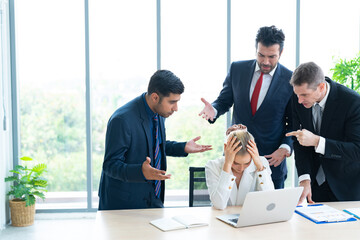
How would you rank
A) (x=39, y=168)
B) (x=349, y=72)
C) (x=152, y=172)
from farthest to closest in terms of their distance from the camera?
(x=39, y=168) → (x=349, y=72) → (x=152, y=172)

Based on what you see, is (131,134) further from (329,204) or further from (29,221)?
(29,221)

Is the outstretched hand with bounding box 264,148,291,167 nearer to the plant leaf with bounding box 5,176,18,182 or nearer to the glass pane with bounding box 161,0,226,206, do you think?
the glass pane with bounding box 161,0,226,206

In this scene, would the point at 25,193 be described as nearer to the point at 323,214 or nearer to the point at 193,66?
the point at 193,66

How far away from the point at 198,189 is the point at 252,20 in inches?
112

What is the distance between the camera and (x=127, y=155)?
263cm

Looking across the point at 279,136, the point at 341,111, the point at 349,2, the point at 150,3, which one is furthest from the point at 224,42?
the point at 341,111

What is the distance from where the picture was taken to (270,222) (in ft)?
7.48

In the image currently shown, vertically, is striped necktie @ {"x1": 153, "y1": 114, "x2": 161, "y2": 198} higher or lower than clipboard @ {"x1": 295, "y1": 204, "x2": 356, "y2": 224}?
higher

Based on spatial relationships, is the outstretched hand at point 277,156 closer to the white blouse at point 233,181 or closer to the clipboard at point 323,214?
the white blouse at point 233,181

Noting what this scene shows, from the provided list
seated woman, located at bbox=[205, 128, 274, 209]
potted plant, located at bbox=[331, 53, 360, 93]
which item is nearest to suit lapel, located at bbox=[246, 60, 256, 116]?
seated woman, located at bbox=[205, 128, 274, 209]

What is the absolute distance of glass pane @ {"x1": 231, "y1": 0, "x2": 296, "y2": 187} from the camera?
16.4 feet

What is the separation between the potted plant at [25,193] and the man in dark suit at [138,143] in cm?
207

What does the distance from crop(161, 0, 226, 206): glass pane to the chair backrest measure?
2.11 metres

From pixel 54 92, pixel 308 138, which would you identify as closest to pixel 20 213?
pixel 54 92
